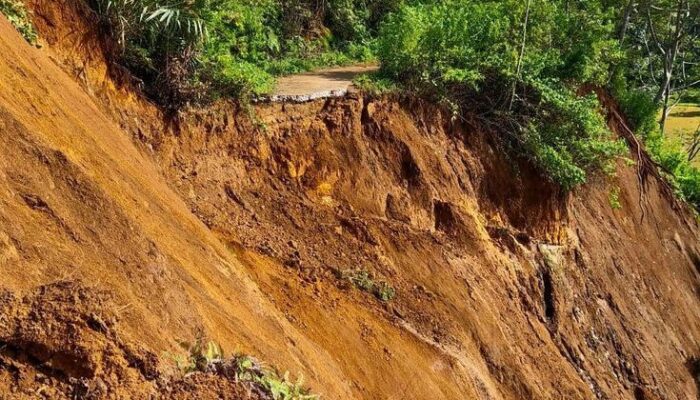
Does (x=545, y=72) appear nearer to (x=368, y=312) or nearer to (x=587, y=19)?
(x=587, y=19)

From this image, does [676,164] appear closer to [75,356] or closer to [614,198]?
[614,198]

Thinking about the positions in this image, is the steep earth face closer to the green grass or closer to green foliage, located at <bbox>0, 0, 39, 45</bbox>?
green foliage, located at <bbox>0, 0, 39, 45</bbox>

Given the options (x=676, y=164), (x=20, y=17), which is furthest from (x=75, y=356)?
(x=676, y=164)

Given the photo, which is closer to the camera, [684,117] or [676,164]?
[676,164]

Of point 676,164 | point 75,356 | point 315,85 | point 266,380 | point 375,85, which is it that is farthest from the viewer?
point 676,164

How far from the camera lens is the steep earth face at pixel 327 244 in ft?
16.7

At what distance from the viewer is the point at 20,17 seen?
7734 millimetres

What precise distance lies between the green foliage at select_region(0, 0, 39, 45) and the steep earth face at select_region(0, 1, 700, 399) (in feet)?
0.84

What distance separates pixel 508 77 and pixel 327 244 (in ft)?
17.0

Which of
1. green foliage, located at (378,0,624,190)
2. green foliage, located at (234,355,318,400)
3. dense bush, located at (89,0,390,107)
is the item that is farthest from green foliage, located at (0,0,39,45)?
green foliage, located at (378,0,624,190)

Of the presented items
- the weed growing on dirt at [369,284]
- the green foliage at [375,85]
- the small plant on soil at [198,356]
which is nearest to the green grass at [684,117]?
the green foliage at [375,85]

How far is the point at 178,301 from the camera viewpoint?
5.15 meters

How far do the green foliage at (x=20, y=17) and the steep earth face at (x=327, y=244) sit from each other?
0.26 m

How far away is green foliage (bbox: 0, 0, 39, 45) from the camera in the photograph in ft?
24.9
